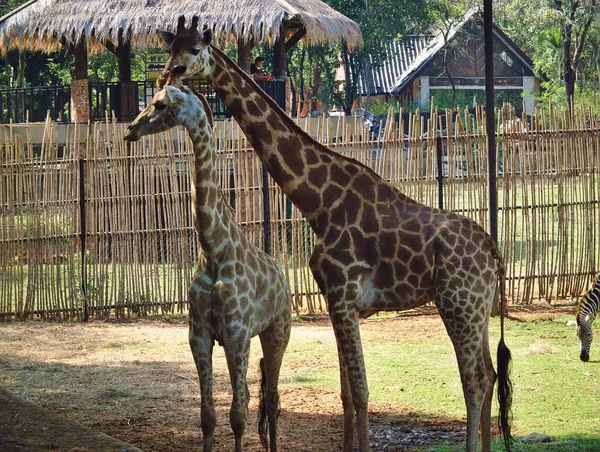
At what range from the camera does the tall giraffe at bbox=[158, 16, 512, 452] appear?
5328mm

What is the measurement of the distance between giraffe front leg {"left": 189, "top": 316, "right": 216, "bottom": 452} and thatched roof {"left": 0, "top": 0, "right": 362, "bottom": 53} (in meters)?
10.3

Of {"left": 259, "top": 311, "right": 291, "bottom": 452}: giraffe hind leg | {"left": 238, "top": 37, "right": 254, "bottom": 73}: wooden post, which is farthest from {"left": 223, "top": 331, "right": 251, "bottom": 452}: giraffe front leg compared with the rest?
{"left": 238, "top": 37, "right": 254, "bottom": 73}: wooden post

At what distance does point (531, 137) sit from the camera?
10.7 m

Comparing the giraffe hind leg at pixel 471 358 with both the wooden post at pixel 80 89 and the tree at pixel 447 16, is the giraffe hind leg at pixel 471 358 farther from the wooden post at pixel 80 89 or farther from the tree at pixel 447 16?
the tree at pixel 447 16

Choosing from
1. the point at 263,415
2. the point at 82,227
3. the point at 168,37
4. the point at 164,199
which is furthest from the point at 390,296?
the point at 82,227

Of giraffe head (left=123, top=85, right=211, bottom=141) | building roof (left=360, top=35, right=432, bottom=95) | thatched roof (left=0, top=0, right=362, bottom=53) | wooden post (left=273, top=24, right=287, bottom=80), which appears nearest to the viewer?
giraffe head (left=123, top=85, right=211, bottom=141)

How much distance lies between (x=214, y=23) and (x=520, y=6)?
882 inches

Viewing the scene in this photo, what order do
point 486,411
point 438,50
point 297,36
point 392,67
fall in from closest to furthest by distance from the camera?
point 486,411 < point 297,36 < point 438,50 < point 392,67

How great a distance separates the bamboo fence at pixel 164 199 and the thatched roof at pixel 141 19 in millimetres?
4854

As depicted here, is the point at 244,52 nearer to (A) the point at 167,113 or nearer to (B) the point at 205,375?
(A) the point at 167,113

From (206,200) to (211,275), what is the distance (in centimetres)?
41

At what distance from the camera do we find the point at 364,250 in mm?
5406

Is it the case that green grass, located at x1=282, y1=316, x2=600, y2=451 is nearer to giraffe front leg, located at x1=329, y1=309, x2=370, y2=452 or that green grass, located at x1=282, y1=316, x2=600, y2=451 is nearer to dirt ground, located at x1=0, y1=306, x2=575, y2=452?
dirt ground, located at x1=0, y1=306, x2=575, y2=452

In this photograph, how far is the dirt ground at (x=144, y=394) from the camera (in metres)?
5.14
